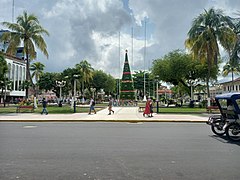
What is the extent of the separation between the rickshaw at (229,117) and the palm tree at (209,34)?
19.6 metres

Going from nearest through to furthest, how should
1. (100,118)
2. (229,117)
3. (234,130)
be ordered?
(234,130)
(229,117)
(100,118)

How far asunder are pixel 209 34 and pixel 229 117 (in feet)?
69.0

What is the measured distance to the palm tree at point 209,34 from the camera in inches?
1136

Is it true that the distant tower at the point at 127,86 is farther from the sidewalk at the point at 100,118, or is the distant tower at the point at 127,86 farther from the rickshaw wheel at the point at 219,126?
the rickshaw wheel at the point at 219,126

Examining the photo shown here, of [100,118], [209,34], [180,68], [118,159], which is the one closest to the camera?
[118,159]

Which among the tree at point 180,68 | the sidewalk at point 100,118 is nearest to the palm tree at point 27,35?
the sidewalk at point 100,118

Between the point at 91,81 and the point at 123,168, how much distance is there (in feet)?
237

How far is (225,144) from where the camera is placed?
352 inches

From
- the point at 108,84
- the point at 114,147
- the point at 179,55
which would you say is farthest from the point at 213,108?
the point at 108,84

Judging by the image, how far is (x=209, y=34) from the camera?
28984mm

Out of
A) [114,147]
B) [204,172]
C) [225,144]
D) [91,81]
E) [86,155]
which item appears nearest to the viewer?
[204,172]

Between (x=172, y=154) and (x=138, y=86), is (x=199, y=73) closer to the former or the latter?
(x=172, y=154)

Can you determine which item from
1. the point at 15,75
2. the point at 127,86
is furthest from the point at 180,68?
the point at 15,75

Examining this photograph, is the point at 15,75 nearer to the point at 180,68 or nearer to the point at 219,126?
the point at 180,68
